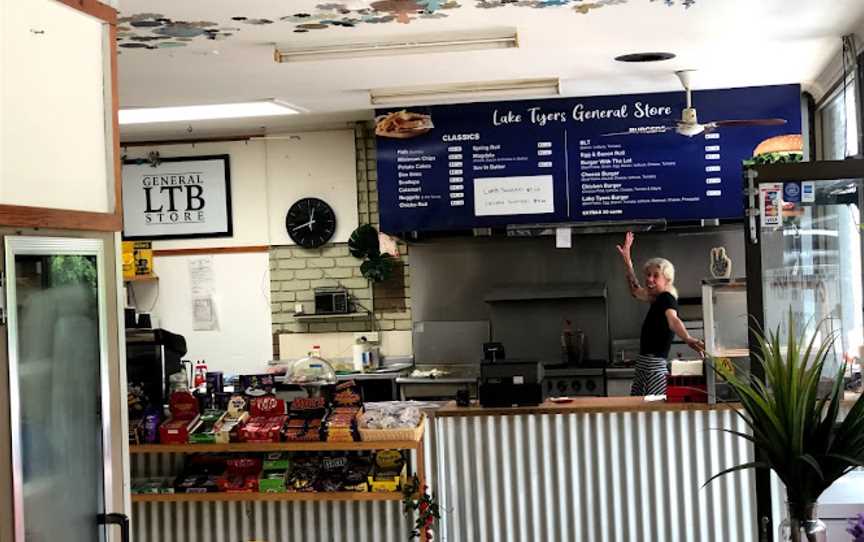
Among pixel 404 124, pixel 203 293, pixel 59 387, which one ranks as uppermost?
pixel 404 124

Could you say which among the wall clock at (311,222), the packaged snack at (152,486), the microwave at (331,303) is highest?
the wall clock at (311,222)

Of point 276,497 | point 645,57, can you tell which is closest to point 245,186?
point 645,57

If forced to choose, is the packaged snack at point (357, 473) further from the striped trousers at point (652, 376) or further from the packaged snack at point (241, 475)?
the striped trousers at point (652, 376)

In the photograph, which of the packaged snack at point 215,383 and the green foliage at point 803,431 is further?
the packaged snack at point 215,383

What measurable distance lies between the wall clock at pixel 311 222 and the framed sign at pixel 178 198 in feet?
1.76

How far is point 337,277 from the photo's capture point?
28.4ft

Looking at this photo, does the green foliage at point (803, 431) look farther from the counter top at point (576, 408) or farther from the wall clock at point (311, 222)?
the wall clock at point (311, 222)

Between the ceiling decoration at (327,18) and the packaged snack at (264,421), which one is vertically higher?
the ceiling decoration at (327,18)

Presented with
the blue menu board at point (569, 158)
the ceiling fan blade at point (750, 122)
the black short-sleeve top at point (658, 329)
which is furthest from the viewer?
the blue menu board at point (569, 158)

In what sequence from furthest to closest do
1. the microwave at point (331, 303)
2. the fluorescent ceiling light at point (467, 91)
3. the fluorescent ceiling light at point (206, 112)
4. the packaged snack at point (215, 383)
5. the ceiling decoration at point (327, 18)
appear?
the microwave at point (331, 303) → the fluorescent ceiling light at point (206, 112) → the fluorescent ceiling light at point (467, 91) → the packaged snack at point (215, 383) → the ceiling decoration at point (327, 18)

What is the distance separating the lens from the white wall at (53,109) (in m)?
2.81

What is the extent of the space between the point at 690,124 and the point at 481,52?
80.6 inches

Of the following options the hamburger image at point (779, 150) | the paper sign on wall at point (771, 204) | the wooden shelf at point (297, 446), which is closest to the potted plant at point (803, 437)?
the paper sign on wall at point (771, 204)

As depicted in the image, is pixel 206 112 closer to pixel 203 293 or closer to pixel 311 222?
pixel 311 222
